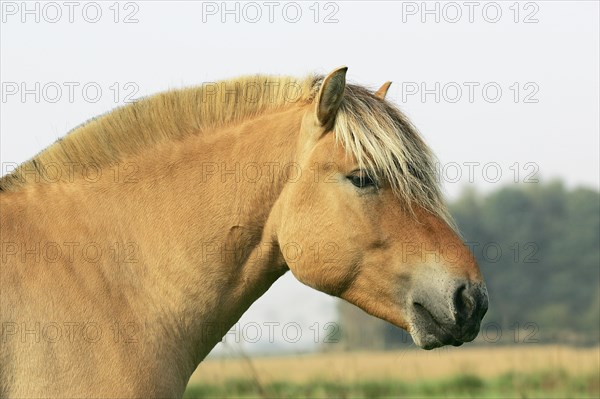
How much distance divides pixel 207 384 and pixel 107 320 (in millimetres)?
11349

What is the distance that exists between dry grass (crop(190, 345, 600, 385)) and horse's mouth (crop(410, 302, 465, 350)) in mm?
4179

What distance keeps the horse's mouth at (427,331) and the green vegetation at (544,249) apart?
203 feet

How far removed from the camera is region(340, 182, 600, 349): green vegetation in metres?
69.9

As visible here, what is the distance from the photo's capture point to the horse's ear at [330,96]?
477 cm

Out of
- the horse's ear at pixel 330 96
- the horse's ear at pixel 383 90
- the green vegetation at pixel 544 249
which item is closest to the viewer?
the horse's ear at pixel 330 96

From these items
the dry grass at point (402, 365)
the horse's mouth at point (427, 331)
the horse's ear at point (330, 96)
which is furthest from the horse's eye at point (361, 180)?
the dry grass at point (402, 365)

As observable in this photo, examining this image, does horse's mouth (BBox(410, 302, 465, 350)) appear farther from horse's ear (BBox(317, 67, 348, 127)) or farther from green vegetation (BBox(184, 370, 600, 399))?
green vegetation (BBox(184, 370, 600, 399))

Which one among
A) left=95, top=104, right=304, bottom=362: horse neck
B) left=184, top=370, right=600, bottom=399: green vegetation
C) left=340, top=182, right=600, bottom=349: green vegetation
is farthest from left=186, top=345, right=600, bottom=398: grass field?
left=340, top=182, right=600, bottom=349: green vegetation

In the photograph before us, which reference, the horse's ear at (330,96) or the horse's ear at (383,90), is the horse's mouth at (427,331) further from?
the horse's ear at (383,90)

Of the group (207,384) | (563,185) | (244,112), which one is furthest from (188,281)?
(563,185)

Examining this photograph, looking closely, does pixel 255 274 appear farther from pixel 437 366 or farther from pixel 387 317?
pixel 437 366

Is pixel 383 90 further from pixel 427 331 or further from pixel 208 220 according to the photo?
pixel 427 331

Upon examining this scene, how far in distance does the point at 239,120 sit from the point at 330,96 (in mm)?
737

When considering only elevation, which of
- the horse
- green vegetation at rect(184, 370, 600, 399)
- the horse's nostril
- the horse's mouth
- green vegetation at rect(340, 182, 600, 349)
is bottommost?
green vegetation at rect(340, 182, 600, 349)
